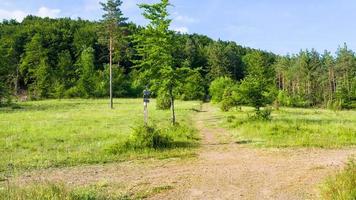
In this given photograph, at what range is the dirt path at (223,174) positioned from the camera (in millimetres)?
10547

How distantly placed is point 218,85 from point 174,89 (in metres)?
40.0

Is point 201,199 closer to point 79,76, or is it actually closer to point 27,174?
point 27,174

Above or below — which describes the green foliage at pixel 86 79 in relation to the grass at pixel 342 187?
above

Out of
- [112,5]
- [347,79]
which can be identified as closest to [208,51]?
[347,79]

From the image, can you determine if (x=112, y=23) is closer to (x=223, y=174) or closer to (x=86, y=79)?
(x=86, y=79)

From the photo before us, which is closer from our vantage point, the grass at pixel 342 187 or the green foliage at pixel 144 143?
the grass at pixel 342 187

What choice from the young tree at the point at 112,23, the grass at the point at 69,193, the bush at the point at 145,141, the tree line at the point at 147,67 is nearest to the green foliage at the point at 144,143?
the bush at the point at 145,141

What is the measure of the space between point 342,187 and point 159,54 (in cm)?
1957

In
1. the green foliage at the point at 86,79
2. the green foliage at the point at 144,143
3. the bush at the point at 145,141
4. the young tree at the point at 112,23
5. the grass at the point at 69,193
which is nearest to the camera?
the grass at the point at 69,193

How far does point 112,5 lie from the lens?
56.5m

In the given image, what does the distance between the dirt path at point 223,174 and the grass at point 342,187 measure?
0.72 metres

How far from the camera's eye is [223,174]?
12.7m

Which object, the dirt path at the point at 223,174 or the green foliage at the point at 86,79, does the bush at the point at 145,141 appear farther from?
the green foliage at the point at 86,79

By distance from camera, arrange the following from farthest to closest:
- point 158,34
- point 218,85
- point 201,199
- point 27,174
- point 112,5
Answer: point 218,85
point 112,5
point 158,34
point 27,174
point 201,199
